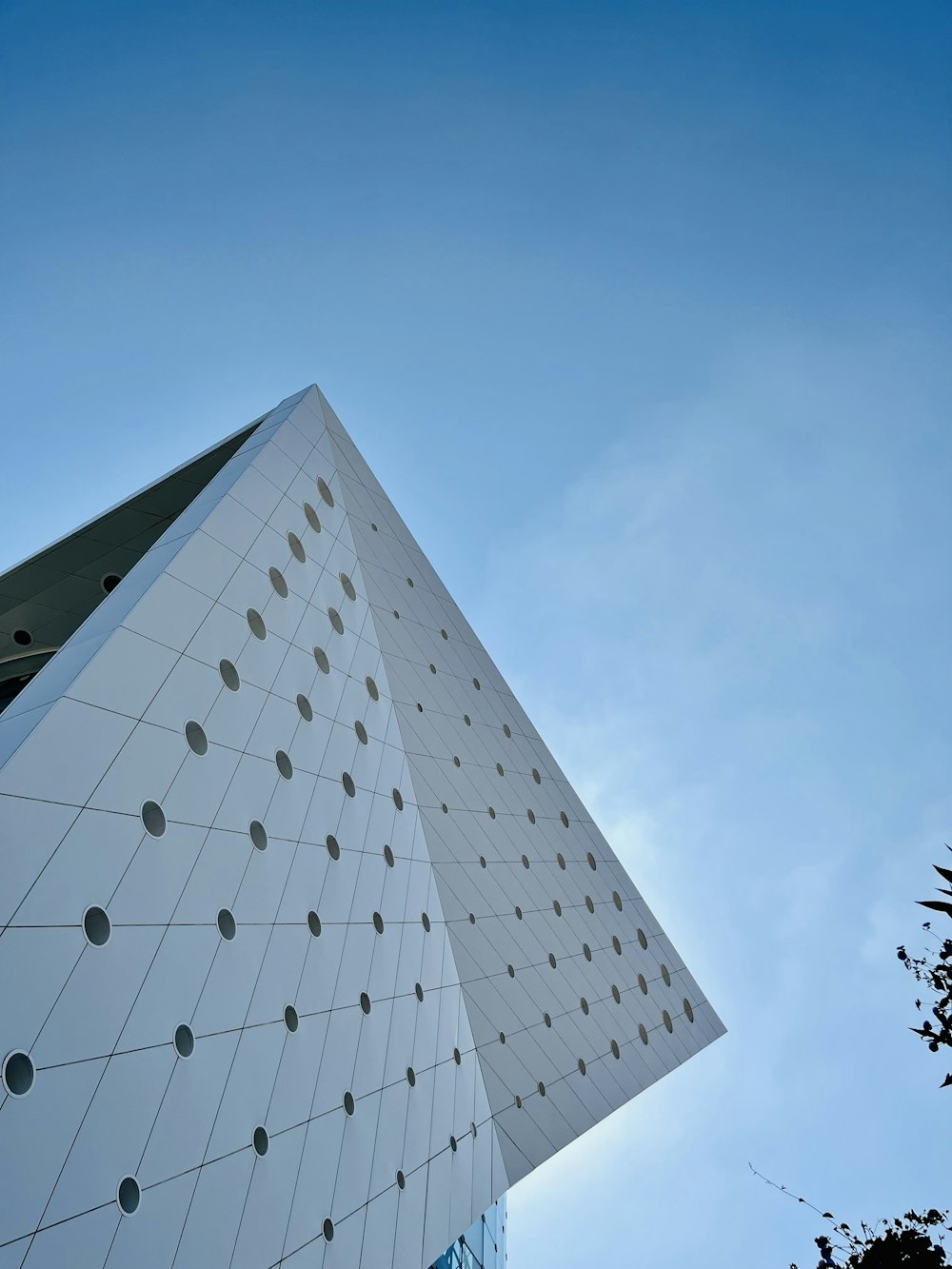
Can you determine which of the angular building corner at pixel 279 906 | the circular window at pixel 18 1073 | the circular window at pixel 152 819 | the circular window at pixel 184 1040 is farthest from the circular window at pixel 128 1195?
the circular window at pixel 152 819

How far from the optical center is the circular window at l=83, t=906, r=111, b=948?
652 cm

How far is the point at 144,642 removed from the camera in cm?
809

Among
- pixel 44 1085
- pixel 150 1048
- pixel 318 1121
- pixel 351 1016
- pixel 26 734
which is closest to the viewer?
pixel 44 1085

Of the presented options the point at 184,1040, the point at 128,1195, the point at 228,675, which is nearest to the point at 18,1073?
the point at 128,1195

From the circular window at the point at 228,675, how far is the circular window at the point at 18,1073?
14.3 ft

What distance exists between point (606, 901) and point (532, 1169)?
670 cm

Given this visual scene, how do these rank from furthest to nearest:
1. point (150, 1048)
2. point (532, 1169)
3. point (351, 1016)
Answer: point (532, 1169)
point (351, 1016)
point (150, 1048)

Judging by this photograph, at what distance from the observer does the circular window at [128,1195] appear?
625 centimetres

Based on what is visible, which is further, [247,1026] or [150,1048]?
[247,1026]

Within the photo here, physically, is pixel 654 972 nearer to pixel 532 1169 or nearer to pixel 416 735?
pixel 532 1169

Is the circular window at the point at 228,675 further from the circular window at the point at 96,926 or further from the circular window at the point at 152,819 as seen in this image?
the circular window at the point at 96,926

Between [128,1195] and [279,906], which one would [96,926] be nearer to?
[128,1195]

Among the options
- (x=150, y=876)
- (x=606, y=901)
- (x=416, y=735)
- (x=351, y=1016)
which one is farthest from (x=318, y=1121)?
(x=606, y=901)

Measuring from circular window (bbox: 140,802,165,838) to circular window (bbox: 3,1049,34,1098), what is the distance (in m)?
2.10
